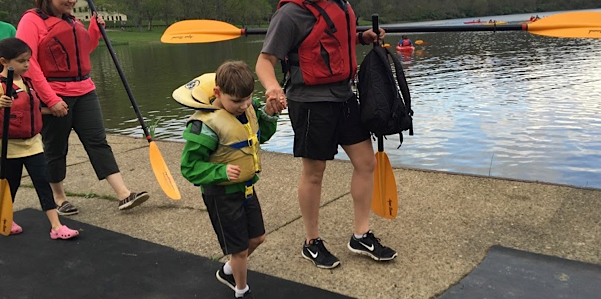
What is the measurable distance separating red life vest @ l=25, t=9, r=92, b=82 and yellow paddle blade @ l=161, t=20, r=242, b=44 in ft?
2.29

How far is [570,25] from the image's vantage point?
3713 mm

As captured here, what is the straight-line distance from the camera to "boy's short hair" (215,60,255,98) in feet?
8.61

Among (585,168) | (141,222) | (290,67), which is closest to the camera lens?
(290,67)

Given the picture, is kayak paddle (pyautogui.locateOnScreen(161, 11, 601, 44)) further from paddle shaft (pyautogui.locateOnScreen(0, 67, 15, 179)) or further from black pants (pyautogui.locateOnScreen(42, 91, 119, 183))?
paddle shaft (pyautogui.locateOnScreen(0, 67, 15, 179))

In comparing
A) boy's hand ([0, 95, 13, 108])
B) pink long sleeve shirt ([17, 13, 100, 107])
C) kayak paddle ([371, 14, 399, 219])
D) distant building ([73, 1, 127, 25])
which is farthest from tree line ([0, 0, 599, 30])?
boy's hand ([0, 95, 13, 108])

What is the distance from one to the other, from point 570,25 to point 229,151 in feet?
8.34

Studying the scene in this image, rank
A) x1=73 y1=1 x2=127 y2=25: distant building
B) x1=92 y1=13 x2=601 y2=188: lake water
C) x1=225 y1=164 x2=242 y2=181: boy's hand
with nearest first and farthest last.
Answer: x1=225 y1=164 x2=242 y2=181: boy's hand, x1=92 y1=13 x2=601 y2=188: lake water, x1=73 y1=1 x2=127 y2=25: distant building

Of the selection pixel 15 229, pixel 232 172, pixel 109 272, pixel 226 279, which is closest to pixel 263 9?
pixel 15 229

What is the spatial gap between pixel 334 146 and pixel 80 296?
5.65ft

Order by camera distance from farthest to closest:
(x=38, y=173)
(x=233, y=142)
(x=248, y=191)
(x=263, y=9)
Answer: (x=263, y=9), (x=38, y=173), (x=248, y=191), (x=233, y=142)

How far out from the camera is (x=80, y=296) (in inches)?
125

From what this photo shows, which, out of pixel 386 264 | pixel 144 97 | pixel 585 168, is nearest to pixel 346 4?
pixel 386 264

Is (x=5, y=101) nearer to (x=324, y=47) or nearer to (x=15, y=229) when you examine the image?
(x=15, y=229)

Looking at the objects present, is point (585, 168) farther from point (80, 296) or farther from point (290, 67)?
point (80, 296)
